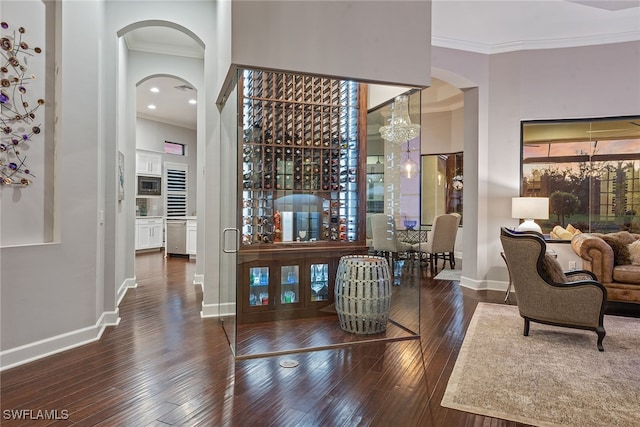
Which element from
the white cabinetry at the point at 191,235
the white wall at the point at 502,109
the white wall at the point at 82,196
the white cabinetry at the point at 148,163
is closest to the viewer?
the white wall at the point at 82,196

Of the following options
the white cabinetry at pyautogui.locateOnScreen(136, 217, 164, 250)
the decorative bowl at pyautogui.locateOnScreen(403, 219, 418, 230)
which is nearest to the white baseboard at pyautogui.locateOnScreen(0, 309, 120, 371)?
the decorative bowl at pyautogui.locateOnScreen(403, 219, 418, 230)

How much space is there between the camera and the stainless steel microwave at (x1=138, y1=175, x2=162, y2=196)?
9477 millimetres

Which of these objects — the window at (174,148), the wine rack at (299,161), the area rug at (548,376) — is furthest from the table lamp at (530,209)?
the window at (174,148)

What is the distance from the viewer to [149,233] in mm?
9594

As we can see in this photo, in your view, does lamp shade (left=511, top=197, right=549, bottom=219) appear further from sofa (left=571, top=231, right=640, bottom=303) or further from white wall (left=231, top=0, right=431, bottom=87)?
white wall (left=231, top=0, right=431, bottom=87)

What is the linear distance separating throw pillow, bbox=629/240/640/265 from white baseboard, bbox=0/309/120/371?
5.74m

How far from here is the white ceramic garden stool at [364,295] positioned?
11.4 ft

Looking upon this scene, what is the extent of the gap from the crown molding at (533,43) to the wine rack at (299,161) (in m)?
2.16

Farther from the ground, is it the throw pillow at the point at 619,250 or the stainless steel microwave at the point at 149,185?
the stainless steel microwave at the point at 149,185

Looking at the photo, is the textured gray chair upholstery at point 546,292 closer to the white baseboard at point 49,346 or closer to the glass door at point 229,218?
the glass door at point 229,218

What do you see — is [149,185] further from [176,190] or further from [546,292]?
[546,292]

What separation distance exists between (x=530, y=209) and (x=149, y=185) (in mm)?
8444

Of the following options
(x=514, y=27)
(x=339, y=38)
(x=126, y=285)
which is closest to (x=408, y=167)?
(x=339, y=38)

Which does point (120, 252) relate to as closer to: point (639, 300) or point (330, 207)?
point (330, 207)
